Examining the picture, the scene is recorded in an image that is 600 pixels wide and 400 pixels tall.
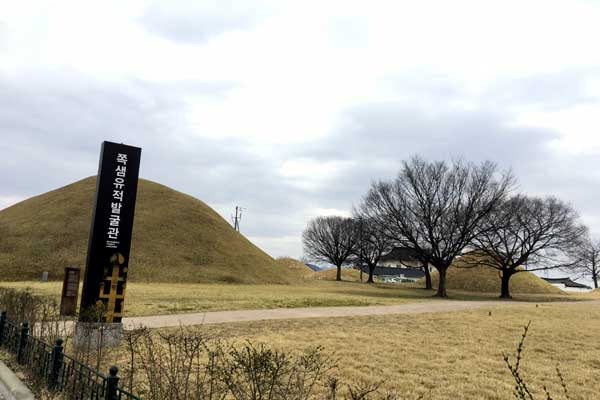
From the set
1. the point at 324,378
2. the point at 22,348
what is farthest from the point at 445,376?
the point at 22,348

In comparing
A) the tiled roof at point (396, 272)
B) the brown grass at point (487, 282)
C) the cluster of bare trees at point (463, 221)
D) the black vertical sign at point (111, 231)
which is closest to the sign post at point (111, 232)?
the black vertical sign at point (111, 231)

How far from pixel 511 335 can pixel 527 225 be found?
100 ft

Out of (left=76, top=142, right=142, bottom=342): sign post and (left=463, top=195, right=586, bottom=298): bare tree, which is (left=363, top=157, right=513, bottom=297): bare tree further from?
(left=76, top=142, right=142, bottom=342): sign post

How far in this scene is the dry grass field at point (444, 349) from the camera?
22.8ft

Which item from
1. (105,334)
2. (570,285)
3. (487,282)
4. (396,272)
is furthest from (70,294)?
(396,272)

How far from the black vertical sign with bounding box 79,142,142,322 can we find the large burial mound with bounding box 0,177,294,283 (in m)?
29.0

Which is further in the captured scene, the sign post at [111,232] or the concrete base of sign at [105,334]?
the sign post at [111,232]

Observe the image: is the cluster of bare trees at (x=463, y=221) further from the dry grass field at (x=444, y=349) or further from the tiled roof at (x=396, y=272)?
the tiled roof at (x=396, y=272)

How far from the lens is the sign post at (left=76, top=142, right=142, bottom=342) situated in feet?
33.3

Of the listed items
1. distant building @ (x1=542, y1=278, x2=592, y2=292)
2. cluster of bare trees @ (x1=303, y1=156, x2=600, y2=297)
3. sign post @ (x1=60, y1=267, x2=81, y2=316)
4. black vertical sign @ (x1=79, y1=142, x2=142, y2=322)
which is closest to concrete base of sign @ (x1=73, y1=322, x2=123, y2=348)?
black vertical sign @ (x1=79, y1=142, x2=142, y2=322)

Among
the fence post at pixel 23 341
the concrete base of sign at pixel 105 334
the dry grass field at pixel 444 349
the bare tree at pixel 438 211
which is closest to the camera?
the dry grass field at pixel 444 349

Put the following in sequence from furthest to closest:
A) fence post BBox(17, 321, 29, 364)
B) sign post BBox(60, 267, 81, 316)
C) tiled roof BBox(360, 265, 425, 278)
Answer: tiled roof BBox(360, 265, 425, 278) → sign post BBox(60, 267, 81, 316) → fence post BBox(17, 321, 29, 364)

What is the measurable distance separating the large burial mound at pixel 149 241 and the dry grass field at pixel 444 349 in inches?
1133

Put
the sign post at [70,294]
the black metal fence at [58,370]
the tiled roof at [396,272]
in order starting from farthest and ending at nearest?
the tiled roof at [396,272]
the sign post at [70,294]
the black metal fence at [58,370]
